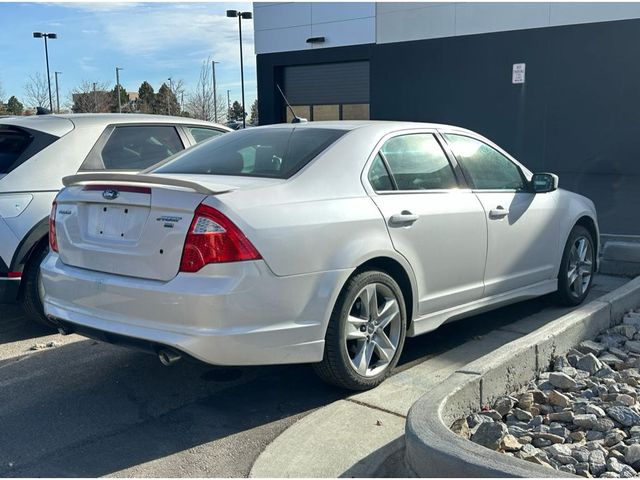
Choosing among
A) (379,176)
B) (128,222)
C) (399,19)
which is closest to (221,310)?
(128,222)

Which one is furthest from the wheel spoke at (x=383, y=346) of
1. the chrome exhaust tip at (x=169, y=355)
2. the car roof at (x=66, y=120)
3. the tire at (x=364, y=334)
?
the car roof at (x=66, y=120)

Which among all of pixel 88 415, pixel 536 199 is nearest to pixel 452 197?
pixel 536 199

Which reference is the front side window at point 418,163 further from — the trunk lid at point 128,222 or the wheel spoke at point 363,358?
the trunk lid at point 128,222

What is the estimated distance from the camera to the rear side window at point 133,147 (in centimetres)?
581

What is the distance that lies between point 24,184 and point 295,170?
2.50 metres

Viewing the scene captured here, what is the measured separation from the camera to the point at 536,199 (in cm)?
540

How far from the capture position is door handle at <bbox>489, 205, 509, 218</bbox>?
192 inches

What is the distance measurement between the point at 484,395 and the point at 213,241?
166 centimetres

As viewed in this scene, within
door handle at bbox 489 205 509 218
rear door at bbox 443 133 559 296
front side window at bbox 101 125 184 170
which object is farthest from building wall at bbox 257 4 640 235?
front side window at bbox 101 125 184 170

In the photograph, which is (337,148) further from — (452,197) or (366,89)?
(366,89)

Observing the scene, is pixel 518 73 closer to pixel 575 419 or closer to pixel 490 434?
pixel 575 419

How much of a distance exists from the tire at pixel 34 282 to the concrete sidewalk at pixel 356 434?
2.60 meters

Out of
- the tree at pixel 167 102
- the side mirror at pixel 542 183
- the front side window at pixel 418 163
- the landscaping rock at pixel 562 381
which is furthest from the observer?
the tree at pixel 167 102

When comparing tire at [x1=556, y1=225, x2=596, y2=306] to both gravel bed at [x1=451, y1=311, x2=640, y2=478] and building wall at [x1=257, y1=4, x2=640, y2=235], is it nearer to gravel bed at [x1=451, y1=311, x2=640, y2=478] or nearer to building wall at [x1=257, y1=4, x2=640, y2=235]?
gravel bed at [x1=451, y1=311, x2=640, y2=478]
